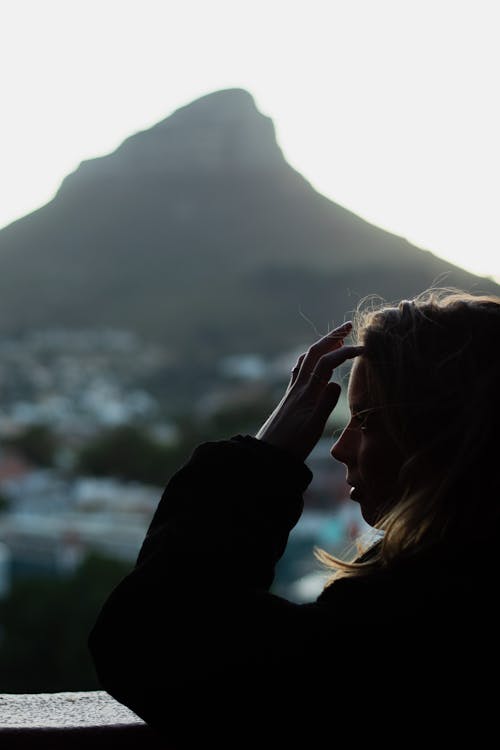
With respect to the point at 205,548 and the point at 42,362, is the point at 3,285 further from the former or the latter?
the point at 205,548

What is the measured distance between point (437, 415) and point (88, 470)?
41.8m

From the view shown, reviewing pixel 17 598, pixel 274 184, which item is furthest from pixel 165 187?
pixel 17 598

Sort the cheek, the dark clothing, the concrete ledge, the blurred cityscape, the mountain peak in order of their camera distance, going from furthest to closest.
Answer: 1. the mountain peak
2. the blurred cityscape
3. the concrete ledge
4. the cheek
5. the dark clothing

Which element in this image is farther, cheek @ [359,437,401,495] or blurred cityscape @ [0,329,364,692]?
blurred cityscape @ [0,329,364,692]

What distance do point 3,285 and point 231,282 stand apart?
11.5m

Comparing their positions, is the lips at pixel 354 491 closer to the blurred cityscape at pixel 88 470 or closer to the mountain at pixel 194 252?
the blurred cityscape at pixel 88 470

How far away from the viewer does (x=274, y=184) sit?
57625 millimetres

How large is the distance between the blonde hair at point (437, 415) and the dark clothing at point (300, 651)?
0.07 feet

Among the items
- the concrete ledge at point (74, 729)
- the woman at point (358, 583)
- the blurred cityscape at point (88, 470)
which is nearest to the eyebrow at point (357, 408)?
the woman at point (358, 583)

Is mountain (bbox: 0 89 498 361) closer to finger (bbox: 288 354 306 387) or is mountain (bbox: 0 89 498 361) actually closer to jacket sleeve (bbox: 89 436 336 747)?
Result: finger (bbox: 288 354 306 387)

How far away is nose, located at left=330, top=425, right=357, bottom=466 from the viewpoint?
786mm

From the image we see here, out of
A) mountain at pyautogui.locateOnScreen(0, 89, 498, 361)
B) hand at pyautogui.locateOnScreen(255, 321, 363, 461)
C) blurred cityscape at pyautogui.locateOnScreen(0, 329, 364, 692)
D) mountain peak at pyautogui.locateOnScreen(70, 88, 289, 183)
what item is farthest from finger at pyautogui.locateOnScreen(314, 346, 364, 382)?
mountain peak at pyautogui.locateOnScreen(70, 88, 289, 183)

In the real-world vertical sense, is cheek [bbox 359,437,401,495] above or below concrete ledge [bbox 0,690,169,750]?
above

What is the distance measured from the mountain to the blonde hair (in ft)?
130
